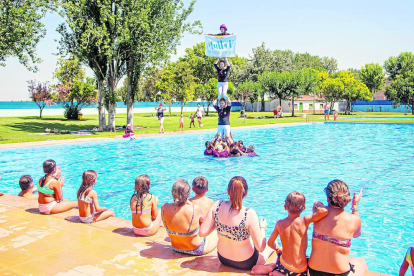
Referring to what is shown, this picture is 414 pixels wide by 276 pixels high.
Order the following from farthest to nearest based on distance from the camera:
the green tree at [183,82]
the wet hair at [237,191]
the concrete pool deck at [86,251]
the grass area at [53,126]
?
the green tree at [183,82] → the grass area at [53,126] → the concrete pool deck at [86,251] → the wet hair at [237,191]

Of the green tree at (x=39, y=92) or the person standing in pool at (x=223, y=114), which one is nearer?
the person standing in pool at (x=223, y=114)

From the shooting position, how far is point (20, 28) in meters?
19.1

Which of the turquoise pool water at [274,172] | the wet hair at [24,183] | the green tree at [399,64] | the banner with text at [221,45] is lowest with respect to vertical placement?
the turquoise pool water at [274,172]

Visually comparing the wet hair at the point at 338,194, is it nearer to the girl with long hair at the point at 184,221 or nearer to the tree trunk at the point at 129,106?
the girl with long hair at the point at 184,221

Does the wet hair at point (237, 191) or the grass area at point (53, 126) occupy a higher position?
the wet hair at point (237, 191)

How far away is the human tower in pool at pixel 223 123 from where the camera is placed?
1611 centimetres

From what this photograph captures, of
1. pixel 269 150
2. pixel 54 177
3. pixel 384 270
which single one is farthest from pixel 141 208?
pixel 269 150

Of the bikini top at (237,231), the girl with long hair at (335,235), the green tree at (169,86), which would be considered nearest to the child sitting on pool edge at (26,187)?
the bikini top at (237,231)

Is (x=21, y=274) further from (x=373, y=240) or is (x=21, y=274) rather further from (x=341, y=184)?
(x=373, y=240)

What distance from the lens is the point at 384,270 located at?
5734mm

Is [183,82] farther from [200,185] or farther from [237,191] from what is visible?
[237,191]

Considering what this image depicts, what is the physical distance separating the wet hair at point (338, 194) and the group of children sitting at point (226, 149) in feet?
40.8

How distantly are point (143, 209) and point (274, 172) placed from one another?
314 inches

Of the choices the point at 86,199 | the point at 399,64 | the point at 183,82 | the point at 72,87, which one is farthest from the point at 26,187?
the point at 399,64
